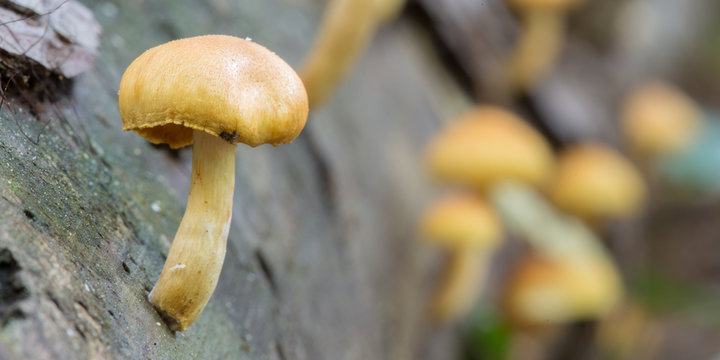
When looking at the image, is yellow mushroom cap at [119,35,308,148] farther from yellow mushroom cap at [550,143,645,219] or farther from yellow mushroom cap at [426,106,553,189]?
yellow mushroom cap at [550,143,645,219]

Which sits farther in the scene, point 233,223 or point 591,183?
point 591,183

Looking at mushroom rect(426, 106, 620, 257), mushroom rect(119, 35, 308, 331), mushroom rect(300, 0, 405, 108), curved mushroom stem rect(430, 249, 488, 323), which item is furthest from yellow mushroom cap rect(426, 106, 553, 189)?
mushroom rect(119, 35, 308, 331)

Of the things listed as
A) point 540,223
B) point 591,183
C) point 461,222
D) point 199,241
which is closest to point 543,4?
point 591,183

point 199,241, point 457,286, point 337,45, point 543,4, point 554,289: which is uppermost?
point 543,4

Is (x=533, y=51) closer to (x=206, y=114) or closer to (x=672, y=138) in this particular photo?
(x=672, y=138)

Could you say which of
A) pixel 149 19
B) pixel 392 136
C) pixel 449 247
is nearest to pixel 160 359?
pixel 149 19

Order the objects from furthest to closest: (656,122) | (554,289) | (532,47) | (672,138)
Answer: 1. (672,138)
2. (656,122)
3. (532,47)
4. (554,289)
